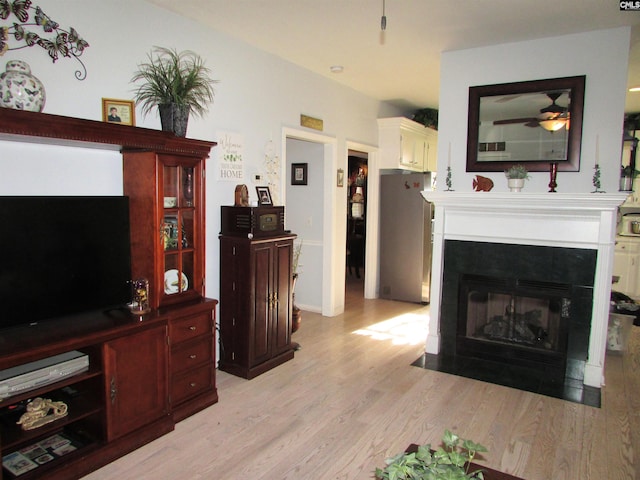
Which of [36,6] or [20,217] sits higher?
[36,6]

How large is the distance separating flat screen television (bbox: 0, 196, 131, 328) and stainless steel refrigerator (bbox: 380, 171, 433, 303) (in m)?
4.02


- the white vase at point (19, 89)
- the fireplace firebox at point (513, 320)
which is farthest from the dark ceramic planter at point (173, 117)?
the fireplace firebox at point (513, 320)

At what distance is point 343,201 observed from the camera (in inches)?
214

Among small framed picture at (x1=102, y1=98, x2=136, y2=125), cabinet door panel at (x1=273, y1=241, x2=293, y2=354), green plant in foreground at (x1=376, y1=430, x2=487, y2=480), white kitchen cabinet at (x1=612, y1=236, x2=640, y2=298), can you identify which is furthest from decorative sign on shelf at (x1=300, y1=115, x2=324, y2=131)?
white kitchen cabinet at (x1=612, y1=236, x2=640, y2=298)

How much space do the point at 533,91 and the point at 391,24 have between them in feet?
4.37

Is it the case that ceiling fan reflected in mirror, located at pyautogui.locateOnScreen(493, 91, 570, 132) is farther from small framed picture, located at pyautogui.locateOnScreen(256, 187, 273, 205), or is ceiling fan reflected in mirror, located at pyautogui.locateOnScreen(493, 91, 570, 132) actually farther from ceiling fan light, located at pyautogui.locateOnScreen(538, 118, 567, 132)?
small framed picture, located at pyautogui.locateOnScreen(256, 187, 273, 205)

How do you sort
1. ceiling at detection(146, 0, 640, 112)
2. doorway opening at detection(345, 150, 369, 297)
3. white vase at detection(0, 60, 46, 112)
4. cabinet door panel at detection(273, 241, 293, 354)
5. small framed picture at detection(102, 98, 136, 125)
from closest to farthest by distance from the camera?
white vase at detection(0, 60, 46, 112) < small framed picture at detection(102, 98, 136, 125) < ceiling at detection(146, 0, 640, 112) < cabinet door panel at detection(273, 241, 293, 354) < doorway opening at detection(345, 150, 369, 297)

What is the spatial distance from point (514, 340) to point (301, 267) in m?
2.51

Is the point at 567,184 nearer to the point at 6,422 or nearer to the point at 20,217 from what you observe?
the point at 20,217

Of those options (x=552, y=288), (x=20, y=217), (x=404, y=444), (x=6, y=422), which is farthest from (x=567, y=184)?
(x=6, y=422)

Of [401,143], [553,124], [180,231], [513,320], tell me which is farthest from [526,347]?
[401,143]

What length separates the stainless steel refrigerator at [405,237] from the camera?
5.91 meters

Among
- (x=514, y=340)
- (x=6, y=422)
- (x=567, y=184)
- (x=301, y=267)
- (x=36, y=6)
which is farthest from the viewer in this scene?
(x=301, y=267)

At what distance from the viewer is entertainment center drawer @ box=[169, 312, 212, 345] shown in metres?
2.79
